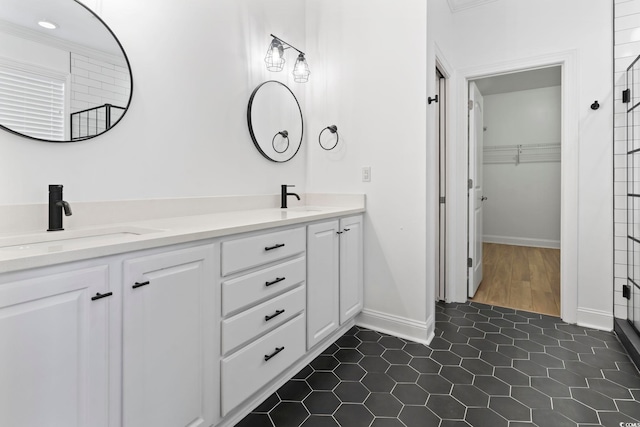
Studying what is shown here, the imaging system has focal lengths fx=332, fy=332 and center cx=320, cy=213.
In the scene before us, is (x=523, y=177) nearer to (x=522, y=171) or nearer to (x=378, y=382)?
(x=522, y=171)

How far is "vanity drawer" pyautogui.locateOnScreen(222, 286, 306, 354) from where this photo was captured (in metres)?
1.41

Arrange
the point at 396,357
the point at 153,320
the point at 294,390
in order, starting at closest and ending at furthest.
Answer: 1. the point at 153,320
2. the point at 294,390
3. the point at 396,357

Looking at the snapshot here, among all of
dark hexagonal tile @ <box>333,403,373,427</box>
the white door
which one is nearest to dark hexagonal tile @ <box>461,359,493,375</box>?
dark hexagonal tile @ <box>333,403,373,427</box>

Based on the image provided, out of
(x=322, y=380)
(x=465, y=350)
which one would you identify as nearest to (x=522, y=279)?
(x=465, y=350)

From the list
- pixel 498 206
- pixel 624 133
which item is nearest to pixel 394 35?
pixel 624 133

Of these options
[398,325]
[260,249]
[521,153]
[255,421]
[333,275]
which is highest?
[521,153]

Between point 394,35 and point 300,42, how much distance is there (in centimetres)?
81

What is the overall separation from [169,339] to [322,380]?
99cm

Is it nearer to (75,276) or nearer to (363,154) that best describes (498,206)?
(363,154)

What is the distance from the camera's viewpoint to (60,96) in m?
1.38

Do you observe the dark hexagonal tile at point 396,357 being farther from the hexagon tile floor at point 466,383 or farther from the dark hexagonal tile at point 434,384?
the dark hexagonal tile at point 434,384

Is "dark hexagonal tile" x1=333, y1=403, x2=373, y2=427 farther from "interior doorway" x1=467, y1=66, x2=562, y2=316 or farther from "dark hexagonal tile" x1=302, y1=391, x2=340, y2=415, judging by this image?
"interior doorway" x1=467, y1=66, x2=562, y2=316

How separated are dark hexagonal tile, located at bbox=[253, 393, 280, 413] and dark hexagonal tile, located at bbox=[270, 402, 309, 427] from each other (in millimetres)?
24

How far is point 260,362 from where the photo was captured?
157 centimetres
